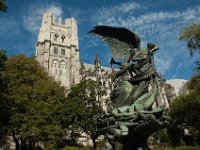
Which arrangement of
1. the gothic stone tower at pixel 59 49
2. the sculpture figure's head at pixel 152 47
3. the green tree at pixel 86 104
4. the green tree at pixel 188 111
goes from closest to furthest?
the sculpture figure's head at pixel 152 47 → the green tree at pixel 86 104 → the green tree at pixel 188 111 → the gothic stone tower at pixel 59 49

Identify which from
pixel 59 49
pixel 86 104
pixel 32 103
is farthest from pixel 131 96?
pixel 59 49

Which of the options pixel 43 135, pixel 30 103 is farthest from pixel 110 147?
pixel 30 103

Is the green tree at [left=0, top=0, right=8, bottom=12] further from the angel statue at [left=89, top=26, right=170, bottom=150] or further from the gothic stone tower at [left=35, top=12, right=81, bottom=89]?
the gothic stone tower at [left=35, top=12, right=81, bottom=89]

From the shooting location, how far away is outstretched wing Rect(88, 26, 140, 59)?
40.1 feet

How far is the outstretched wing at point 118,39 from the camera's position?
40.1 feet

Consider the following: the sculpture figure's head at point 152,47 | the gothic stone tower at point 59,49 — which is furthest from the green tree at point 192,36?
the gothic stone tower at point 59,49

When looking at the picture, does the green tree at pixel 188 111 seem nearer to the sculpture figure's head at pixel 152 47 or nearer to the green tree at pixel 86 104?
the green tree at pixel 86 104

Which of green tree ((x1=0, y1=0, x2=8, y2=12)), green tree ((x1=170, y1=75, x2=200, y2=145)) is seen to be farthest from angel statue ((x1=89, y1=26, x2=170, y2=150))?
green tree ((x1=170, y1=75, x2=200, y2=145))

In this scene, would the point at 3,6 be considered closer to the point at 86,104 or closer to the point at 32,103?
the point at 32,103

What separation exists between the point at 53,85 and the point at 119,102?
25.7m

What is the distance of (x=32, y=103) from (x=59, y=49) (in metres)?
35.9

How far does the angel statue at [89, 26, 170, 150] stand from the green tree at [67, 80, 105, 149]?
21.3 meters

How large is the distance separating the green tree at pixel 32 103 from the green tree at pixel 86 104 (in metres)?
1.72

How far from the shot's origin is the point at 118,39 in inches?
491
